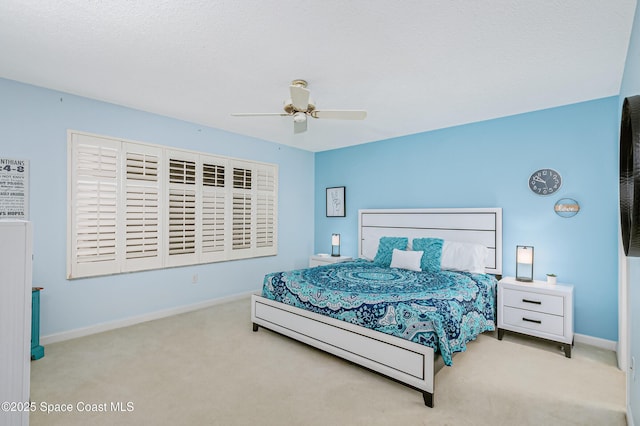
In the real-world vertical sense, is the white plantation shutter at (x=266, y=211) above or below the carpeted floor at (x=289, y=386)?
above

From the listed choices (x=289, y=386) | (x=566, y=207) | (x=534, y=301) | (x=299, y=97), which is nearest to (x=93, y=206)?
(x=299, y=97)

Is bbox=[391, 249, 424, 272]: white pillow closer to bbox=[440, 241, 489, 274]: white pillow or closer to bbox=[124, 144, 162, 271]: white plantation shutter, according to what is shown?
bbox=[440, 241, 489, 274]: white pillow

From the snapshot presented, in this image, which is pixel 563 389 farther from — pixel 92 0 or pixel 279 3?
pixel 92 0

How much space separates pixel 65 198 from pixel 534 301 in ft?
16.8

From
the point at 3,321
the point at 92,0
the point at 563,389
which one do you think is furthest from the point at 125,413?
the point at 563,389

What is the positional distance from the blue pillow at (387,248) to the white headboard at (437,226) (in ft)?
0.89

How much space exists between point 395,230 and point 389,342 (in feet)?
8.69

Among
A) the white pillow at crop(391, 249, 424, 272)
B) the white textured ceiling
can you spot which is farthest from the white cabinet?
the white pillow at crop(391, 249, 424, 272)

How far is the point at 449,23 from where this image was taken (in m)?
2.17

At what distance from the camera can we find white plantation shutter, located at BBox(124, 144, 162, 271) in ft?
13.0

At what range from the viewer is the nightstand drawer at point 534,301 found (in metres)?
3.25

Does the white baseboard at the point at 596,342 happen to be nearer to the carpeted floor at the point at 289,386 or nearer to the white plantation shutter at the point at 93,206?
the carpeted floor at the point at 289,386

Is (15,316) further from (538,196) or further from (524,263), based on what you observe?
(538,196)

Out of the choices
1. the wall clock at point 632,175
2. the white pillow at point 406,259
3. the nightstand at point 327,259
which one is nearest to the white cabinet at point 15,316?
the wall clock at point 632,175
